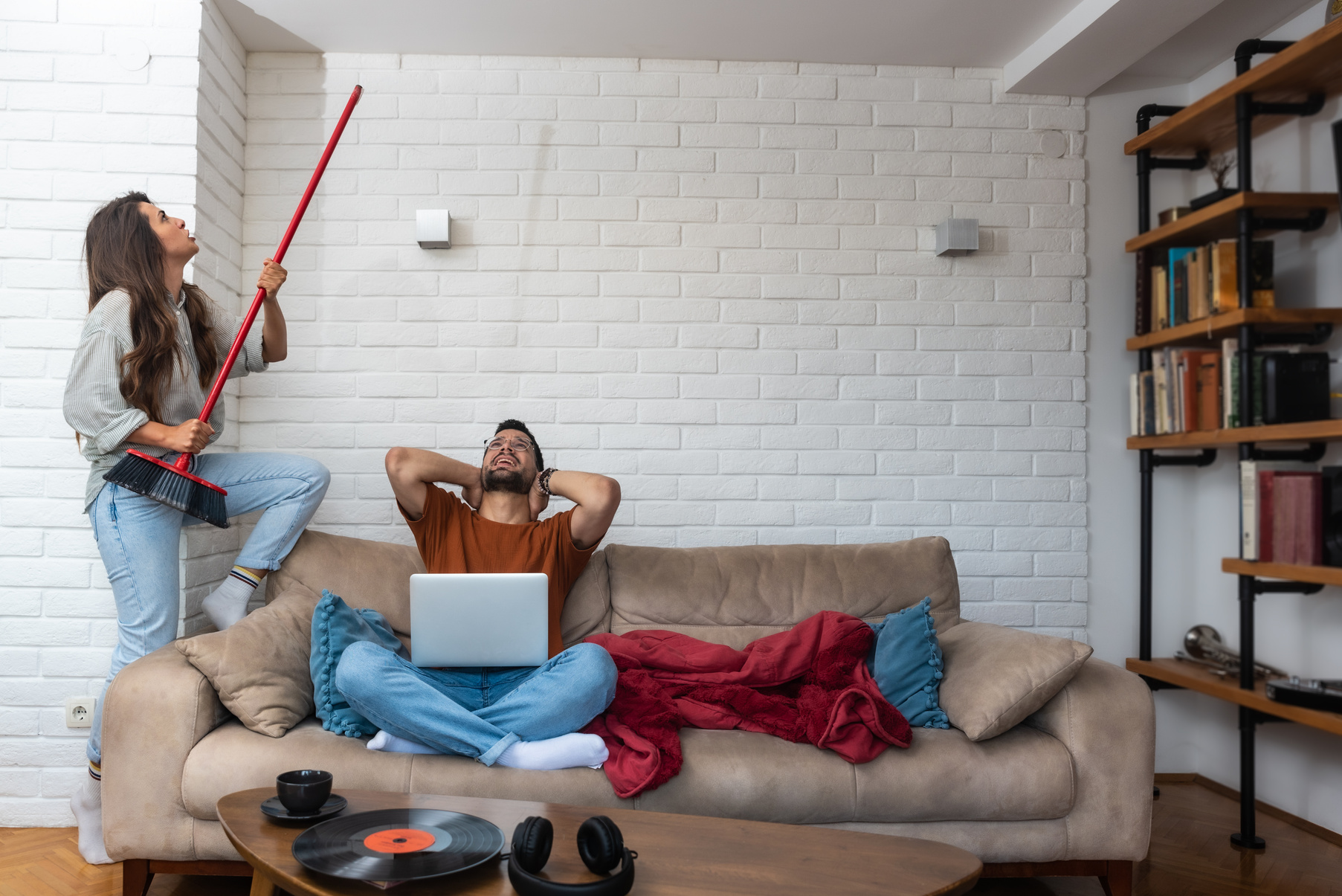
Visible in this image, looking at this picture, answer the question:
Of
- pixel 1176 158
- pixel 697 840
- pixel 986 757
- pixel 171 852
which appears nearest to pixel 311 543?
pixel 171 852

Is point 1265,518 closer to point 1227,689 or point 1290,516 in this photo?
point 1290,516

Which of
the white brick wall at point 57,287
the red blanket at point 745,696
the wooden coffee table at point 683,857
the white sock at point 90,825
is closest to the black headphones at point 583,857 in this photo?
the wooden coffee table at point 683,857

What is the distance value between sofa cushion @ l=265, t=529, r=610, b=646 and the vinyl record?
1104 mm

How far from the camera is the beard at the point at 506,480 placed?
2562mm

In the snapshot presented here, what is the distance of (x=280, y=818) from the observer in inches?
55.2

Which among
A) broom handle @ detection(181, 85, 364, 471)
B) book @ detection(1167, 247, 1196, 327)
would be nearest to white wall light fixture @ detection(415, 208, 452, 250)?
broom handle @ detection(181, 85, 364, 471)

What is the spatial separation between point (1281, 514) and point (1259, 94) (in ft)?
4.03

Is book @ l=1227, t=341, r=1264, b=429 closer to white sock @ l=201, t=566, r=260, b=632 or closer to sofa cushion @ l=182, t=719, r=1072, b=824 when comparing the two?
sofa cushion @ l=182, t=719, r=1072, b=824

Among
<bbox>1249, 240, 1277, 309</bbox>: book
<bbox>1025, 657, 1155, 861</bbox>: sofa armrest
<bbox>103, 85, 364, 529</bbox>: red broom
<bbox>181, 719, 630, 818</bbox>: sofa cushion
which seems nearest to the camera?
<bbox>181, 719, 630, 818</bbox>: sofa cushion

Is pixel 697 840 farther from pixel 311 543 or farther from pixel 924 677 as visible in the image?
pixel 311 543

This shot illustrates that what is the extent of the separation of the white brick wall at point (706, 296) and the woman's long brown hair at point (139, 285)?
26.1 inches

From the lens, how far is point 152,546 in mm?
2207

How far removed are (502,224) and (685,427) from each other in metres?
0.92

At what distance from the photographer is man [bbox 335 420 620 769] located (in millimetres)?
1930
